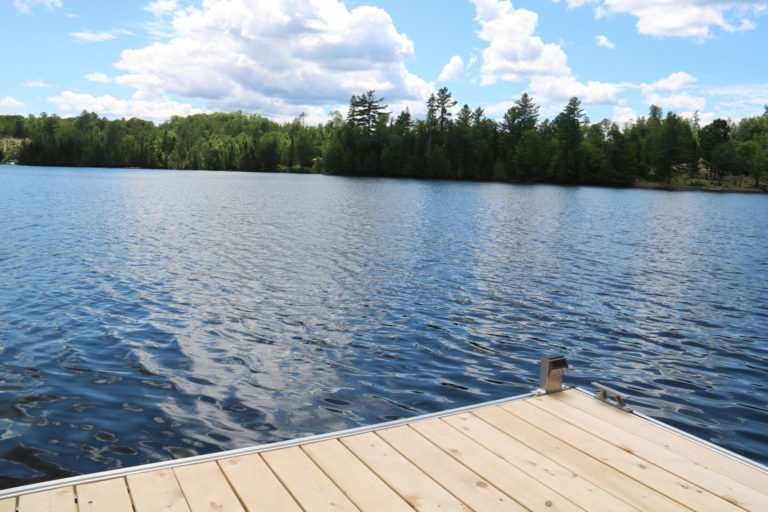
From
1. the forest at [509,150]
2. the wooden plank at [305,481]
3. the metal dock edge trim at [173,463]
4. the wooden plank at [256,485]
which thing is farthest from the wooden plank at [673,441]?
the forest at [509,150]

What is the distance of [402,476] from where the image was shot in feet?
14.6

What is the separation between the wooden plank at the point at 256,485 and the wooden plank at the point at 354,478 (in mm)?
434

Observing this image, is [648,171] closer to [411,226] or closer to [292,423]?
[411,226]

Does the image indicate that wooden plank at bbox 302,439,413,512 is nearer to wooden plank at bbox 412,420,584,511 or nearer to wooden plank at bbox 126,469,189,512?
wooden plank at bbox 412,420,584,511

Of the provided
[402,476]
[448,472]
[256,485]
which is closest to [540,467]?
[448,472]

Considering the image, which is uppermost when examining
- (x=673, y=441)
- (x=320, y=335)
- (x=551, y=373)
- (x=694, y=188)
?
(x=694, y=188)

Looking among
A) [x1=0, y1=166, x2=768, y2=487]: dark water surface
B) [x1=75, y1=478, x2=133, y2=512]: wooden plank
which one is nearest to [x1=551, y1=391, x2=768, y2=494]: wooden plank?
[x1=0, y1=166, x2=768, y2=487]: dark water surface

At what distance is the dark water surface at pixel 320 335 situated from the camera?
7.26 meters

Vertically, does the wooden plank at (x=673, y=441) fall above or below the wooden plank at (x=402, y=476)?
below

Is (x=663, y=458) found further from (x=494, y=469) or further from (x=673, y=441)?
(x=494, y=469)

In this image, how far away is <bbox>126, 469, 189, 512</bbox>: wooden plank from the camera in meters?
3.88

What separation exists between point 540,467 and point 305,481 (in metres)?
2.05

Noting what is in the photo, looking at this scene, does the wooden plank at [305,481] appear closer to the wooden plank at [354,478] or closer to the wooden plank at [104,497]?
the wooden plank at [354,478]

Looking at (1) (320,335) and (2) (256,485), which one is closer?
(2) (256,485)
